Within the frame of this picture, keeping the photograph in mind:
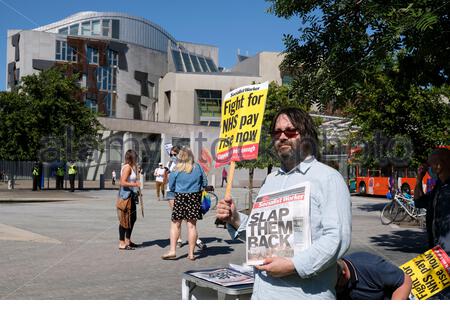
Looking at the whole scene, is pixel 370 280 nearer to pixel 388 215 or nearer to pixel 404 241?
pixel 404 241

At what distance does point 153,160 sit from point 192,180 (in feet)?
156

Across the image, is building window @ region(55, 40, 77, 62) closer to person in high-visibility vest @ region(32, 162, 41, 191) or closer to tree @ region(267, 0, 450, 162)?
person in high-visibility vest @ region(32, 162, 41, 191)

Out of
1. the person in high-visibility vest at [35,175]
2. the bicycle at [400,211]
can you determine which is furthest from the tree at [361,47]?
the person in high-visibility vest at [35,175]

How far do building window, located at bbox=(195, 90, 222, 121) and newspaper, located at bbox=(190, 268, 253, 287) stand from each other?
57.6 meters

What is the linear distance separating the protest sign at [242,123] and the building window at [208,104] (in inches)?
2284

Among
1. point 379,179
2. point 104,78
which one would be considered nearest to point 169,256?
point 379,179

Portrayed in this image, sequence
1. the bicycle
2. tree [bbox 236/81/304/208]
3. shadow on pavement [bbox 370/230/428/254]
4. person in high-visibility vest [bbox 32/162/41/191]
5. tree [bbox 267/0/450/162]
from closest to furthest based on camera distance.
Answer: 1. tree [bbox 267/0/450/162]
2. shadow on pavement [bbox 370/230/428/254]
3. the bicycle
4. tree [bbox 236/81/304/208]
5. person in high-visibility vest [bbox 32/162/41/191]

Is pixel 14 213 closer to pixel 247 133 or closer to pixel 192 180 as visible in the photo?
pixel 192 180

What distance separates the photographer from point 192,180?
28.5 ft

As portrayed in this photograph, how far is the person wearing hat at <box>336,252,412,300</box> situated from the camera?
3.12 metres

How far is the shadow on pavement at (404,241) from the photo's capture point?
10367 millimetres

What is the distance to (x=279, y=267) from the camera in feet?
8.18


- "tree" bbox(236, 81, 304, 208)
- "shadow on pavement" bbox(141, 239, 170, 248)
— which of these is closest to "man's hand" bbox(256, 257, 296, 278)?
"shadow on pavement" bbox(141, 239, 170, 248)

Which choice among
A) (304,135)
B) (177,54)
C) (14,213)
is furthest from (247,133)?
(177,54)
